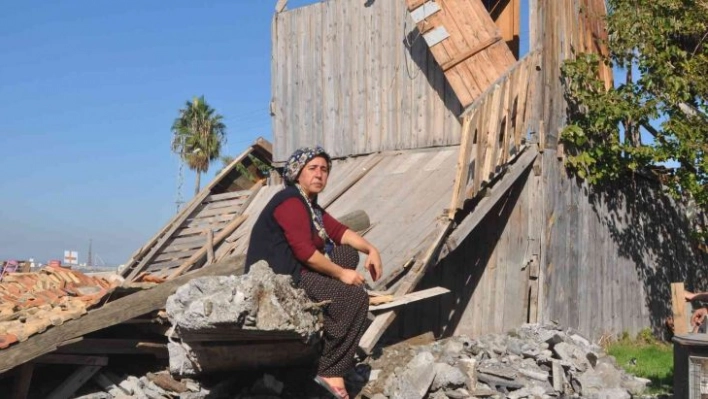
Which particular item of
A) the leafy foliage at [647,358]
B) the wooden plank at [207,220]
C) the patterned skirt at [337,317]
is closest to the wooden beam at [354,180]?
the wooden plank at [207,220]

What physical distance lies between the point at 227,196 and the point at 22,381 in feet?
24.2

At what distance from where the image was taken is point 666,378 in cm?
912

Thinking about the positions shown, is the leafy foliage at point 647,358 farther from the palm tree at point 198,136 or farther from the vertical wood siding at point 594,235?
the palm tree at point 198,136

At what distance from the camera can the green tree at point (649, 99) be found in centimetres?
1130

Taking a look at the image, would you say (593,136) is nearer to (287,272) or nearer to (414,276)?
(414,276)

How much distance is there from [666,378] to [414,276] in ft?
10.4

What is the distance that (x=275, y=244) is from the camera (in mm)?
5766

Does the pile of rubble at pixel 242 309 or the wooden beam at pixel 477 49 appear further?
the wooden beam at pixel 477 49

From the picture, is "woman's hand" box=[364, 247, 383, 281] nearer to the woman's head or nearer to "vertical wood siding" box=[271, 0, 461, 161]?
the woman's head

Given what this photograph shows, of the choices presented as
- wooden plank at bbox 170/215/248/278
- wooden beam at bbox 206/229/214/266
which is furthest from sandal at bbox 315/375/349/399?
wooden beam at bbox 206/229/214/266

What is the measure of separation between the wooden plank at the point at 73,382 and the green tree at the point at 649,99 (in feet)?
22.3

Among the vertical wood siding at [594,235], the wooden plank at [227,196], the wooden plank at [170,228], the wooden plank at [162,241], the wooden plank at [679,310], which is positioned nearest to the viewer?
the wooden plank at [679,310]

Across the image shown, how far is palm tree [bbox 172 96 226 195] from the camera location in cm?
4303

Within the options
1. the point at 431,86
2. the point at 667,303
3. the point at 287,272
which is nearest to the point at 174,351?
the point at 287,272
